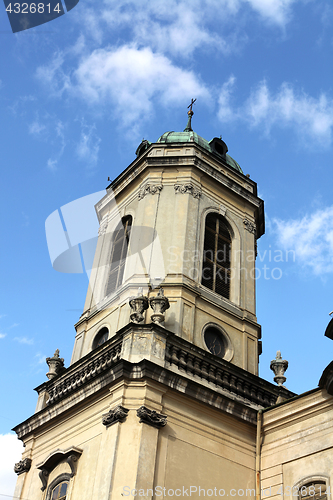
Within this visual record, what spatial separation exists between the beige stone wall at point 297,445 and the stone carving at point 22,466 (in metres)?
7.62

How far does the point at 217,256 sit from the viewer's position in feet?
77.1

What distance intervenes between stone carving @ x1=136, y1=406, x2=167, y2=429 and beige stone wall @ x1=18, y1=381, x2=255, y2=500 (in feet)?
0.44

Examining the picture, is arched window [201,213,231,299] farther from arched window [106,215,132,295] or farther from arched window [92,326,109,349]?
arched window [92,326,109,349]

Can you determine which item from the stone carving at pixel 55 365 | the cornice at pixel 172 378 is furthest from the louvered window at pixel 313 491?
the stone carving at pixel 55 365

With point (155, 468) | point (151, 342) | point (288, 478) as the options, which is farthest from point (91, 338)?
point (288, 478)

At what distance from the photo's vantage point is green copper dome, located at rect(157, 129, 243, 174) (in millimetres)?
26781

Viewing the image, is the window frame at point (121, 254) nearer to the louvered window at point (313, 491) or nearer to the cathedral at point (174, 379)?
the cathedral at point (174, 379)

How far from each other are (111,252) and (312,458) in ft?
37.9

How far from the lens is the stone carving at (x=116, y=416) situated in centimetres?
1653

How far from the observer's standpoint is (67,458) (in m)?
17.9

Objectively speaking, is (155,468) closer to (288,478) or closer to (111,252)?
(288,478)

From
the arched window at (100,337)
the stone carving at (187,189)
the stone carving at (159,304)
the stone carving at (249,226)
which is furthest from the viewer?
the stone carving at (249,226)

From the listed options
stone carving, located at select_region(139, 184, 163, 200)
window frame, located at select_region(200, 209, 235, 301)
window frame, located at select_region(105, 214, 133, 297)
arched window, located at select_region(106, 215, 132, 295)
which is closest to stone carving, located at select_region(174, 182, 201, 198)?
stone carving, located at select_region(139, 184, 163, 200)

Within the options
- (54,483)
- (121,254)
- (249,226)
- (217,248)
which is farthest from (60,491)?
(249,226)
